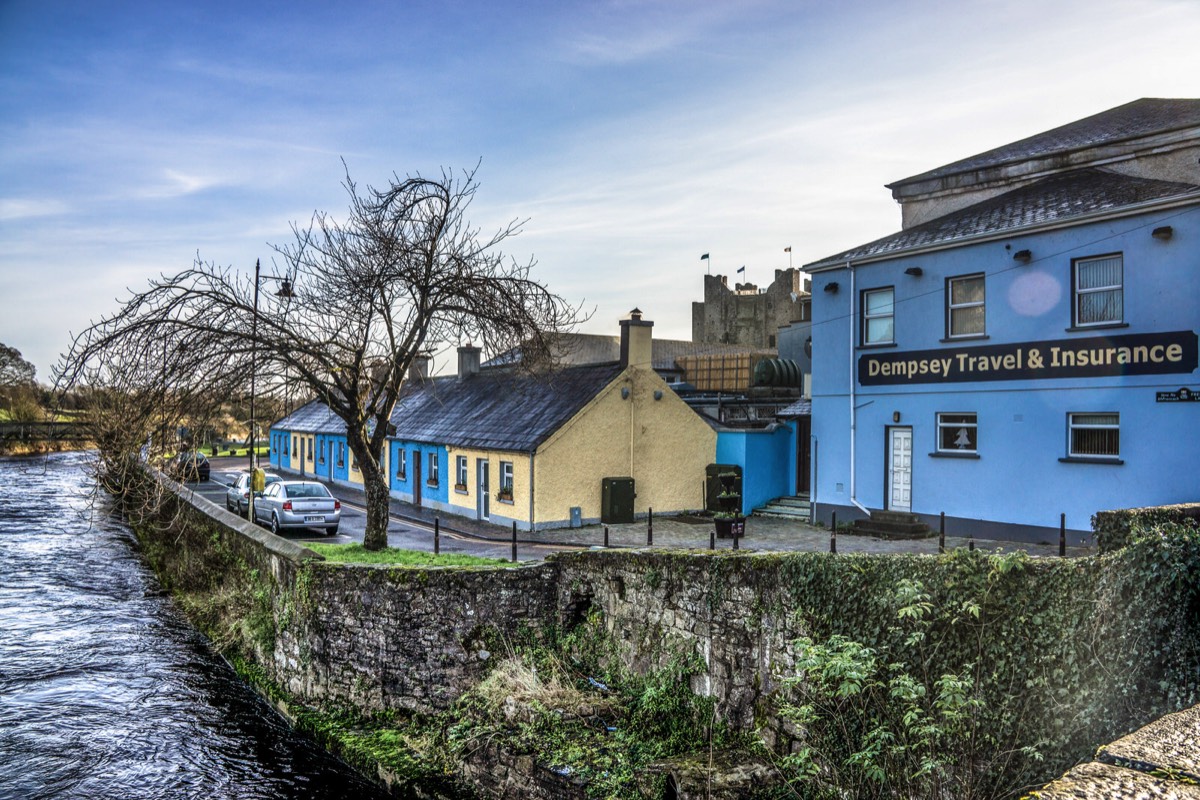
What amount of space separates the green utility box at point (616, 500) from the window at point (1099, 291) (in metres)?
12.3

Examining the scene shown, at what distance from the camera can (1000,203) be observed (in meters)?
21.1

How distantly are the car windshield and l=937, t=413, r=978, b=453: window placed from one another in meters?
16.5

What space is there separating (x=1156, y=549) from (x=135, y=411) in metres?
12.7

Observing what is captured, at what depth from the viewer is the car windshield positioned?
24.0m

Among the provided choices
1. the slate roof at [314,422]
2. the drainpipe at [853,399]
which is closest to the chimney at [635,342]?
the drainpipe at [853,399]

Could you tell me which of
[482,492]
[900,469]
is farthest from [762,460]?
[482,492]

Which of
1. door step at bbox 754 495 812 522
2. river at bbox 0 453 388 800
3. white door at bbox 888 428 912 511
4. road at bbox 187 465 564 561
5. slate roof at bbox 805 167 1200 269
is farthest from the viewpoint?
door step at bbox 754 495 812 522

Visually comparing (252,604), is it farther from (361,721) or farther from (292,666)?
(361,721)

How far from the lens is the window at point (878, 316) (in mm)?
21547

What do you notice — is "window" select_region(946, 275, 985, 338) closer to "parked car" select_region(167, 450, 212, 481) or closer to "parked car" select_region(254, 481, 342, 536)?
"parked car" select_region(167, 450, 212, 481)

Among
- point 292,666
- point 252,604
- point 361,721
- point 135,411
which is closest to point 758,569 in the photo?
point 361,721

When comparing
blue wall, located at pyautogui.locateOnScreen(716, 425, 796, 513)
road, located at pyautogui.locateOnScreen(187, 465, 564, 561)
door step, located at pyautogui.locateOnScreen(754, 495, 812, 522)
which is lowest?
road, located at pyautogui.locateOnScreen(187, 465, 564, 561)

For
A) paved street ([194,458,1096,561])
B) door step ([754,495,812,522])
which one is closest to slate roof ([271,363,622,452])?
paved street ([194,458,1096,561])

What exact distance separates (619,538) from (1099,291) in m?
12.2
